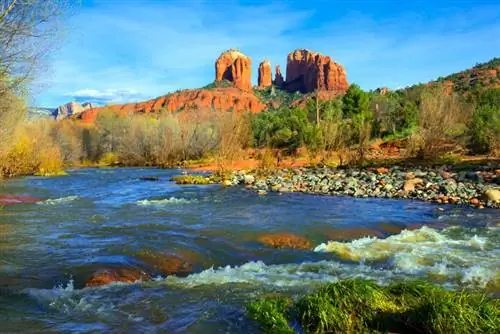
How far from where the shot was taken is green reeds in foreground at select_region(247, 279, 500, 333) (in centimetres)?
479

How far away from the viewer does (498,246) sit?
9398mm

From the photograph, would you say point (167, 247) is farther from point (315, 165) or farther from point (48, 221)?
point (315, 165)

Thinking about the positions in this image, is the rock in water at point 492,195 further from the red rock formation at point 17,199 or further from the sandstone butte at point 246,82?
the sandstone butte at point 246,82

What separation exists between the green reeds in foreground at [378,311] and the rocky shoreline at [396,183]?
10.2 m

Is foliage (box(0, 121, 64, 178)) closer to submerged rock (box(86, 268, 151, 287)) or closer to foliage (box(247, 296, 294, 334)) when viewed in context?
submerged rock (box(86, 268, 151, 287))

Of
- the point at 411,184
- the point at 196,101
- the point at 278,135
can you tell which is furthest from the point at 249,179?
the point at 196,101

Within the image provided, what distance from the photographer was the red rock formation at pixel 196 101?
139 m

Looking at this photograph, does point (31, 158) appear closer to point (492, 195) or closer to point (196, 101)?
point (492, 195)

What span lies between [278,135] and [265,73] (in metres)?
140

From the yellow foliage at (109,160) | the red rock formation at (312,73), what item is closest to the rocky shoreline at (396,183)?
the yellow foliage at (109,160)

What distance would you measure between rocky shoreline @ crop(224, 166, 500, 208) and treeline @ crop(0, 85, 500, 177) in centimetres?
Answer: 248

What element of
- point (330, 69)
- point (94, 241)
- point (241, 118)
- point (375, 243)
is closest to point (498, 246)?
point (375, 243)

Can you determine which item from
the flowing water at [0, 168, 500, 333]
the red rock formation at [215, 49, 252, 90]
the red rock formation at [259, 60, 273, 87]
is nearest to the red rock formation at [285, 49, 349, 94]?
the red rock formation at [259, 60, 273, 87]

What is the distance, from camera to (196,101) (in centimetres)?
13975
